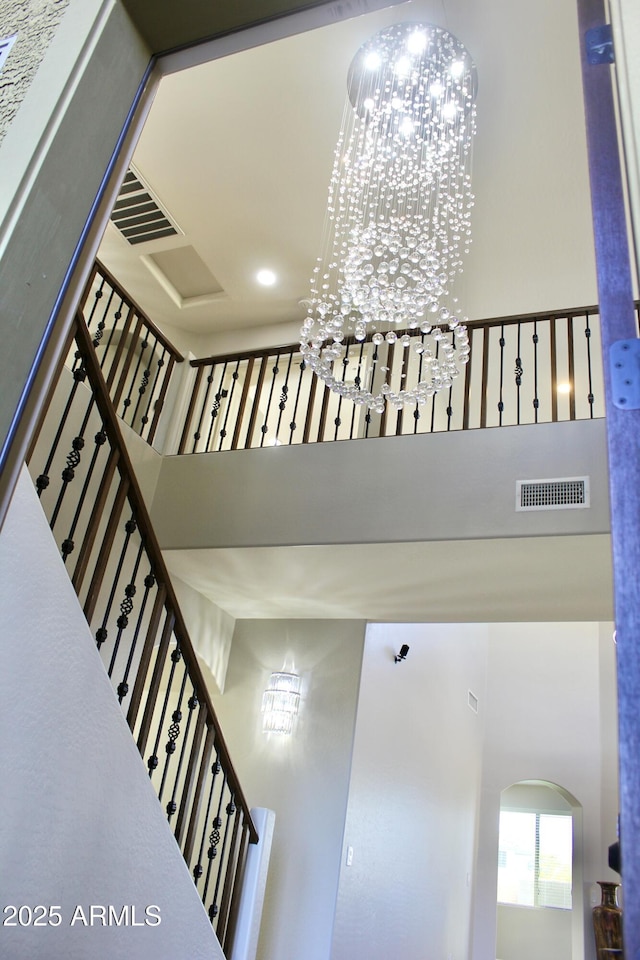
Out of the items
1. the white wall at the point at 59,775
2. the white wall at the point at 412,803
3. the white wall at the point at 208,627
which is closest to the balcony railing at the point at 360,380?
the white wall at the point at 208,627

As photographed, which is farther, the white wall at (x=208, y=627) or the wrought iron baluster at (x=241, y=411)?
the white wall at (x=208, y=627)

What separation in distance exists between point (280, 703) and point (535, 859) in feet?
26.1

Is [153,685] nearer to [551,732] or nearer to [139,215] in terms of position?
[139,215]

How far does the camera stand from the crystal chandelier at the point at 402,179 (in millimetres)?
4777

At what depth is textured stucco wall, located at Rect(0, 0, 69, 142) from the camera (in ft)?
4.27

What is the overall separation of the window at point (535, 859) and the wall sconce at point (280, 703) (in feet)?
23.6

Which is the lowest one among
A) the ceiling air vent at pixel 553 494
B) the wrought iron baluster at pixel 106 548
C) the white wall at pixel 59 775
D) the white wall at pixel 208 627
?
the white wall at pixel 59 775

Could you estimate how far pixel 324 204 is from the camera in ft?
22.2

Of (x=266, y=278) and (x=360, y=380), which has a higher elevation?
(x=266, y=278)

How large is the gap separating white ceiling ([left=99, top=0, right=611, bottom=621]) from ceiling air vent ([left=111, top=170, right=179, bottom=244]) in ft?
0.32

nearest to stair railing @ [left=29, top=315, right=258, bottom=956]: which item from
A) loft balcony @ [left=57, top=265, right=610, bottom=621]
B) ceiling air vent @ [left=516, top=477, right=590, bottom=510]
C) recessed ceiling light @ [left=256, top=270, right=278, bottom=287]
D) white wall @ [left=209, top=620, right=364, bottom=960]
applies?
white wall @ [left=209, top=620, right=364, bottom=960]

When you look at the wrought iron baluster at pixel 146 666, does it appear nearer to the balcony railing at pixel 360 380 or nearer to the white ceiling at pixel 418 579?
the white ceiling at pixel 418 579

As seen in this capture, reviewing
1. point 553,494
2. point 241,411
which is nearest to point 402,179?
point 241,411

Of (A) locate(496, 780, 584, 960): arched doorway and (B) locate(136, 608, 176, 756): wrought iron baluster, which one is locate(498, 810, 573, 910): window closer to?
(A) locate(496, 780, 584, 960): arched doorway
